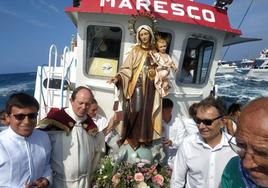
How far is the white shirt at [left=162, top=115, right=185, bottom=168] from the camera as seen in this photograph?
192 inches

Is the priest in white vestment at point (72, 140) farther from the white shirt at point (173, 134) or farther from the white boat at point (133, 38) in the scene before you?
the white boat at point (133, 38)

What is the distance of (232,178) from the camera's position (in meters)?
1.75

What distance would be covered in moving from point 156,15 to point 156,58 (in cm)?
95

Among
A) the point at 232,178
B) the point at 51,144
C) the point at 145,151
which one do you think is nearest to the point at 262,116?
the point at 232,178

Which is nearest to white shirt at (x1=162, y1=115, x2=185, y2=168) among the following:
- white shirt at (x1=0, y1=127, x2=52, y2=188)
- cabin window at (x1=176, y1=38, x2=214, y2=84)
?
cabin window at (x1=176, y1=38, x2=214, y2=84)

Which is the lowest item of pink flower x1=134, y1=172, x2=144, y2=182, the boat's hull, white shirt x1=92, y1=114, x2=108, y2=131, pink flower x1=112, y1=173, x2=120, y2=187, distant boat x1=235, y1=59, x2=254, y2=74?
distant boat x1=235, y1=59, x2=254, y2=74

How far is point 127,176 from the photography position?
3908 mm

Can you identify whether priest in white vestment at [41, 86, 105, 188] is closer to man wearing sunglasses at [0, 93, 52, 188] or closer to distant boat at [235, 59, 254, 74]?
man wearing sunglasses at [0, 93, 52, 188]

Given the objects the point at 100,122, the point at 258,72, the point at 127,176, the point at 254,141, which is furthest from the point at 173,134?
the point at 258,72

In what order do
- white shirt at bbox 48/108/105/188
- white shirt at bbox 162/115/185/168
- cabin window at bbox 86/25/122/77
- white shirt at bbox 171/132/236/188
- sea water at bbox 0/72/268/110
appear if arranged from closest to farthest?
1. white shirt at bbox 171/132/236/188
2. white shirt at bbox 48/108/105/188
3. white shirt at bbox 162/115/185/168
4. cabin window at bbox 86/25/122/77
5. sea water at bbox 0/72/268/110

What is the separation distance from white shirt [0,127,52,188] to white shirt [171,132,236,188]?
119 cm

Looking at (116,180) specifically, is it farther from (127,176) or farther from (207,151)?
(207,151)

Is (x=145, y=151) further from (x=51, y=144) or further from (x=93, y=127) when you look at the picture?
(x=51, y=144)

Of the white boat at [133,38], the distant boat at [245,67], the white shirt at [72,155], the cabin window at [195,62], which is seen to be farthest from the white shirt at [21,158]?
the distant boat at [245,67]
